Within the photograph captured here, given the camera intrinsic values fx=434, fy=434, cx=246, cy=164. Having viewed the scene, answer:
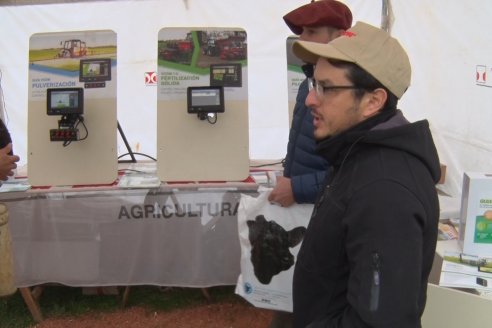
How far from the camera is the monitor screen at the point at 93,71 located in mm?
2477

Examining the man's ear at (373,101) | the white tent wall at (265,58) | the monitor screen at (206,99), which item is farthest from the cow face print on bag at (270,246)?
the white tent wall at (265,58)

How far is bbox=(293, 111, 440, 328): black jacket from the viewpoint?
77cm

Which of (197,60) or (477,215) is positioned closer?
(477,215)

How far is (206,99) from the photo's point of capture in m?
2.41

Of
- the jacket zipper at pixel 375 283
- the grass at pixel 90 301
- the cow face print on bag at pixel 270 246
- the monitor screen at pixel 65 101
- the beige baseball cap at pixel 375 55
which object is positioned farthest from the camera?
the grass at pixel 90 301

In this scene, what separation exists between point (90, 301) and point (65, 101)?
130 cm

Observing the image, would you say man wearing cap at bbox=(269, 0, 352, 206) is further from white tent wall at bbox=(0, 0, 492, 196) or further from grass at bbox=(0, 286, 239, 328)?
white tent wall at bbox=(0, 0, 492, 196)

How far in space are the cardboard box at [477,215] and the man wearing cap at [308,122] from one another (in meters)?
0.54

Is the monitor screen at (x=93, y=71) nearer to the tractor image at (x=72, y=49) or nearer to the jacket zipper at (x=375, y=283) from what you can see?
the tractor image at (x=72, y=49)

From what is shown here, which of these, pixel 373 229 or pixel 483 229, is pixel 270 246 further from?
pixel 373 229

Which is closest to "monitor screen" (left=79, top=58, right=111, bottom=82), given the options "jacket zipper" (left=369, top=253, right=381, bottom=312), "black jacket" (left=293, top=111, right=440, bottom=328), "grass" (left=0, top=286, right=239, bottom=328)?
"grass" (left=0, top=286, right=239, bottom=328)

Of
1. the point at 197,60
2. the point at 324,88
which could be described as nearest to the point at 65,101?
the point at 197,60

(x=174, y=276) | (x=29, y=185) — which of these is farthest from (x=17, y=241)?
(x=174, y=276)

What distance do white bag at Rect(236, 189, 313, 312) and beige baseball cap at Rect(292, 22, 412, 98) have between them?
3.24 ft
